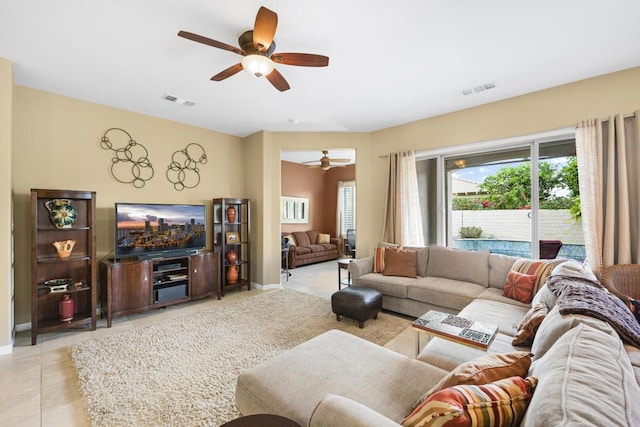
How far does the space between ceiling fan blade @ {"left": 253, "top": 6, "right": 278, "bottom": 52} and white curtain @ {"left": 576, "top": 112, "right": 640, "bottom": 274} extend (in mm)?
3373

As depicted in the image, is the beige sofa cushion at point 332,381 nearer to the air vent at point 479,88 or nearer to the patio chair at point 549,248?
the patio chair at point 549,248

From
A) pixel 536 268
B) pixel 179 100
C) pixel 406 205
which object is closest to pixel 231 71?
pixel 179 100

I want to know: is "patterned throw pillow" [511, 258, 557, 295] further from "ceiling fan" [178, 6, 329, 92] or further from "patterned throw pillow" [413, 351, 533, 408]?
"ceiling fan" [178, 6, 329, 92]

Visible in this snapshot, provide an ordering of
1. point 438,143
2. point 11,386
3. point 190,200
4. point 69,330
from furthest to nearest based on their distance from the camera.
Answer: point 190,200
point 438,143
point 69,330
point 11,386

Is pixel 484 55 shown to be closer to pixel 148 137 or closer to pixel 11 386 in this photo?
pixel 148 137

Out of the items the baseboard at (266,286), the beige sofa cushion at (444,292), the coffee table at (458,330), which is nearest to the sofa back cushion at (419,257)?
the beige sofa cushion at (444,292)

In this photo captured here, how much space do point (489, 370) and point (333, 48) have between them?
2553mm

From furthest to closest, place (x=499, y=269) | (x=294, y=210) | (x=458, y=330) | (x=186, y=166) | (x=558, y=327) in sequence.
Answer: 1. (x=294, y=210)
2. (x=186, y=166)
3. (x=499, y=269)
4. (x=458, y=330)
5. (x=558, y=327)

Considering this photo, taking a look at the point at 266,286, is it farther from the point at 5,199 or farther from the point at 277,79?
the point at 277,79

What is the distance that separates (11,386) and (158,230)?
206 centimetres

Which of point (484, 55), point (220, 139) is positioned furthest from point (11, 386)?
point (484, 55)

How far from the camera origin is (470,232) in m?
4.16

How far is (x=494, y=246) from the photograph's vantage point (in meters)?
3.95

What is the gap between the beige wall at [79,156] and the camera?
3.17m
